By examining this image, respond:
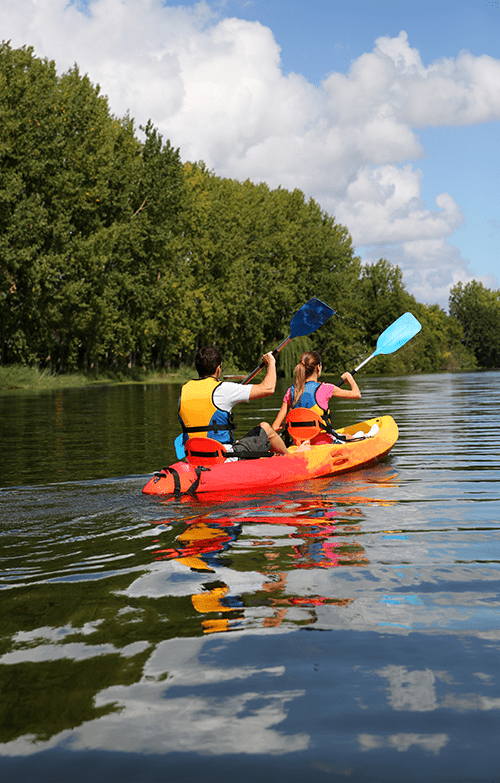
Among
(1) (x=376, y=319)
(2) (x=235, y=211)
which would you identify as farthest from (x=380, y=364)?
(2) (x=235, y=211)

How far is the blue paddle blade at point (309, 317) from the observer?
999 centimetres

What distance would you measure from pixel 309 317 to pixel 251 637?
7.20 metres

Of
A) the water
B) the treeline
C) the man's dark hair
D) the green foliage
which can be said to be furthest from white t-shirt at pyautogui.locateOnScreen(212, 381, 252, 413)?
the green foliage

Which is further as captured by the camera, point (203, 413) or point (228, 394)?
Result: point (203, 413)

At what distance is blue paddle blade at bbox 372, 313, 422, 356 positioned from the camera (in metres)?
12.1

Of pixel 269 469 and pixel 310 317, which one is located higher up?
pixel 310 317

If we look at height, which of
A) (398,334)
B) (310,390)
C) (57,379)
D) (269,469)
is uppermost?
(398,334)

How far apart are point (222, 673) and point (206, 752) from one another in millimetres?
549

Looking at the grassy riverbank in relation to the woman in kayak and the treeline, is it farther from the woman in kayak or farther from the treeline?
the woman in kayak

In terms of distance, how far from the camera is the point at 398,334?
40.6 feet

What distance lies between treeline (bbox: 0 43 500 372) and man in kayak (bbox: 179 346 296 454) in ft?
83.1

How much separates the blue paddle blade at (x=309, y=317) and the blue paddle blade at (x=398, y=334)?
226 centimetres

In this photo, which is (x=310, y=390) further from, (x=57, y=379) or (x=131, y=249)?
(x=131, y=249)

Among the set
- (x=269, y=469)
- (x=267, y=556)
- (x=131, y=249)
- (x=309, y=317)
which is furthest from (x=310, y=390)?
(x=131, y=249)
